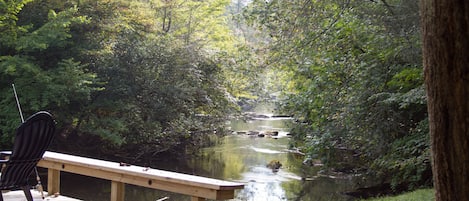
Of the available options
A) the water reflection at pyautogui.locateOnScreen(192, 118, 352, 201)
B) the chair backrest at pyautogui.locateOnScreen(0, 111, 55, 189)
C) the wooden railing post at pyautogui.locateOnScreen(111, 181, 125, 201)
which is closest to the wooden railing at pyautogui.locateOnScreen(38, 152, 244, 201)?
the wooden railing post at pyautogui.locateOnScreen(111, 181, 125, 201)

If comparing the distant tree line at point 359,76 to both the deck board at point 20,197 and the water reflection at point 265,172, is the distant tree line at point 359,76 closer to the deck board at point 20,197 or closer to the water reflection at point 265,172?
the water reflection at point 265,172

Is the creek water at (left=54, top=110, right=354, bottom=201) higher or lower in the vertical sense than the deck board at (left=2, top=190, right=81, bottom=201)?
lower

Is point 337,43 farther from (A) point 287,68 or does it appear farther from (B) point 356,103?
(A) point 287,68

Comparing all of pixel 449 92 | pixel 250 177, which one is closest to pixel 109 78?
pixel 250 177

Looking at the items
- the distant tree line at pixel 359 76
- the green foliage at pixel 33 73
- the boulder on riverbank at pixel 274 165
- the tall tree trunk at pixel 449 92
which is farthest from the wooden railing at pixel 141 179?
the boulder on riverbank at pixel 274 165

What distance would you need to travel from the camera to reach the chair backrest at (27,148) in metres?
3.66

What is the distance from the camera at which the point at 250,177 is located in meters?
11.5

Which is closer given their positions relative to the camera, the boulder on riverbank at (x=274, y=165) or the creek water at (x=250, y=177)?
the creek water at (x=250, y=177)

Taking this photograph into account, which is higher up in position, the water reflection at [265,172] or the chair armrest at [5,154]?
the chair armrest at [5,154]

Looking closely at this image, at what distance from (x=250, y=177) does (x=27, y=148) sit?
322 inches

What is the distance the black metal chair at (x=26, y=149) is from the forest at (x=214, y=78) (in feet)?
15.8

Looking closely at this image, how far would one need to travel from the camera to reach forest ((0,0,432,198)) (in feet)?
26.1

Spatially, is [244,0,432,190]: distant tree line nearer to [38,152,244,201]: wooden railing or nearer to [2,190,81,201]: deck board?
[38,152,244,201]: wooden railing

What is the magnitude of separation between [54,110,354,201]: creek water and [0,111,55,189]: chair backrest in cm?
571
